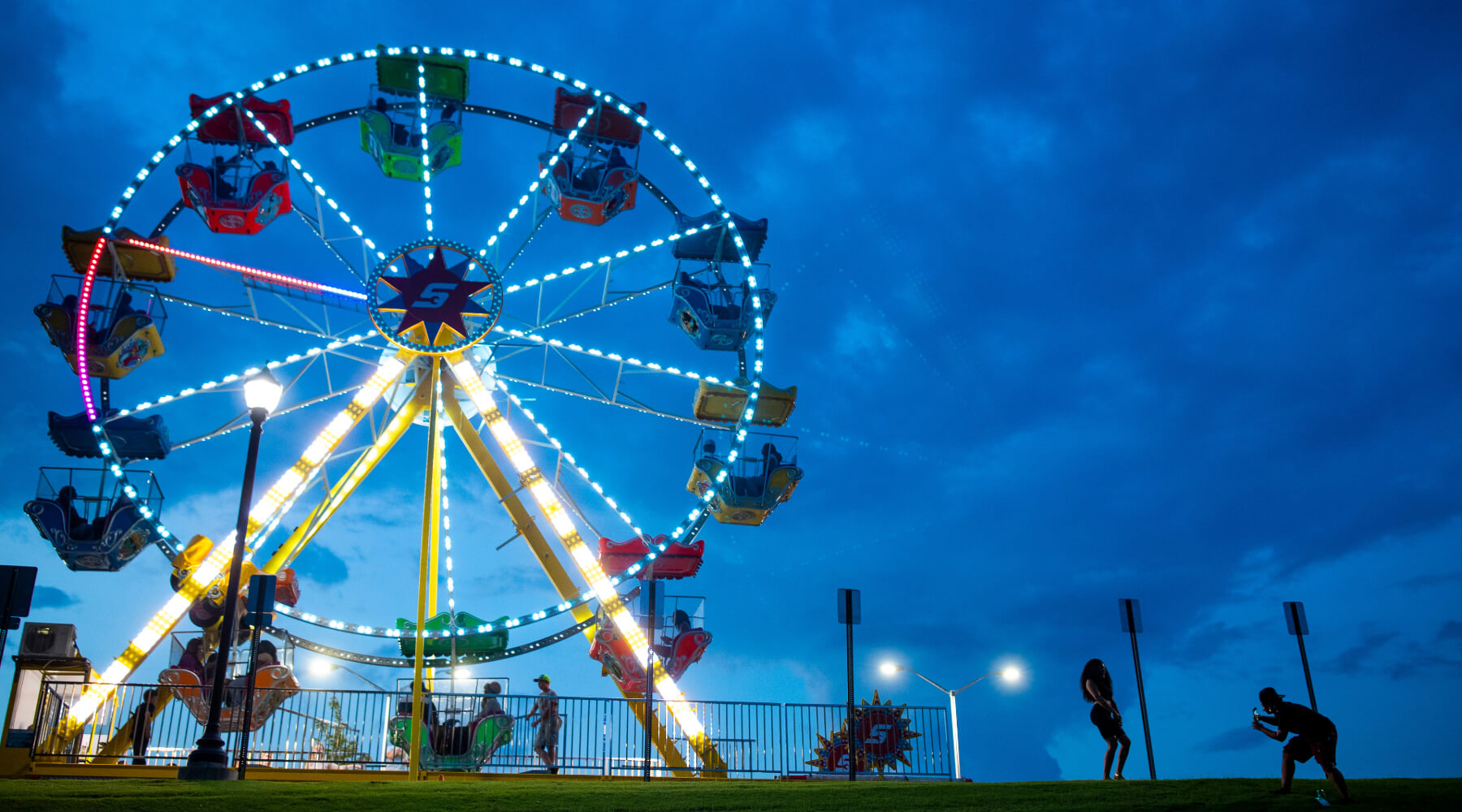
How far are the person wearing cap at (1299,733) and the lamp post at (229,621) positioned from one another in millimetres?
10702

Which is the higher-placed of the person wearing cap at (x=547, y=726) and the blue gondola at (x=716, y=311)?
the blue gondola at (x=716, y=311)

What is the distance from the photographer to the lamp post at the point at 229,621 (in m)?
11.3

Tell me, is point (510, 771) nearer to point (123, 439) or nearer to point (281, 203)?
point (123, 439)

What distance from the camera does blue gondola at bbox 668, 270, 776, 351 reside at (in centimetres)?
2214

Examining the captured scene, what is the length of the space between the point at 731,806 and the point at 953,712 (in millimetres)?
16227

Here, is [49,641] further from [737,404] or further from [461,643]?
[737,404]

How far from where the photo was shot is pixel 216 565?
19.2 m

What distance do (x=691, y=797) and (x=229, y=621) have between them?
236 inches

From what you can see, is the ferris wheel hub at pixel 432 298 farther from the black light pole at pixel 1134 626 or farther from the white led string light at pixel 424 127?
the black light pole at pixel 1134 626

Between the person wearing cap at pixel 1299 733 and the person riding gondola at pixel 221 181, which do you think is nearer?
the person wearing cap at pixel 1299 733

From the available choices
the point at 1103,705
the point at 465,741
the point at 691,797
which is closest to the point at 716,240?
the point at 465,741

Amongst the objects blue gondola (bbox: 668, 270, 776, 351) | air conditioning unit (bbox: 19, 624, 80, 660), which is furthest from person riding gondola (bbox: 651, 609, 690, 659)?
air conditioning unit (bbox: 19, 624, 80, 660)

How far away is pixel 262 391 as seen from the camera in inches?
500

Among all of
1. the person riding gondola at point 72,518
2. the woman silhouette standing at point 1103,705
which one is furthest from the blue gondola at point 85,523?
the woman silhouette standing at point 1103,705
